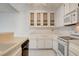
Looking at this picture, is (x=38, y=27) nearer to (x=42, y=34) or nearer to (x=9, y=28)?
(x=42, y=34)

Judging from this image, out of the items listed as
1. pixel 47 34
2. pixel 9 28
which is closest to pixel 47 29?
pixel 47 34

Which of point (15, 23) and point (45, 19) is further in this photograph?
point (45, 19)

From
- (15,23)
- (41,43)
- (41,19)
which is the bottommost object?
(41,43)

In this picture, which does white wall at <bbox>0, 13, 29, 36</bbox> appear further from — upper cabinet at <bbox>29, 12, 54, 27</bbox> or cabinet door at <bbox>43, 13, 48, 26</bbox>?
cabinet door at <bbox>43, 13, 48, 26</bbox>

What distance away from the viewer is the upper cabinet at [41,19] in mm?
5870

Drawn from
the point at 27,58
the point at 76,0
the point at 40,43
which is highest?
the point at 76,0

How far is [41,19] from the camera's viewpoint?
5930mm

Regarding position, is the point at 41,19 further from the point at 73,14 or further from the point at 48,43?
the point at 73,14

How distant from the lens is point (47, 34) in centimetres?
589

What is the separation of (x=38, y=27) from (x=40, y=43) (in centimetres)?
69

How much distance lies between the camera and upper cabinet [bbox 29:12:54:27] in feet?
19.3

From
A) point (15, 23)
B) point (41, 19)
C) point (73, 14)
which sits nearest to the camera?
point (73, 14)

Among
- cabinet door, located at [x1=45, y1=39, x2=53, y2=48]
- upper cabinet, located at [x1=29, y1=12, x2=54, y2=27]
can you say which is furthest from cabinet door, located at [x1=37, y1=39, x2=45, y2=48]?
upper cabinet, located at [x1=29, y1=12, x2=54, y2=27]

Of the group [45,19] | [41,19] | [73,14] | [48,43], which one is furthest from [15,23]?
[73,14]
